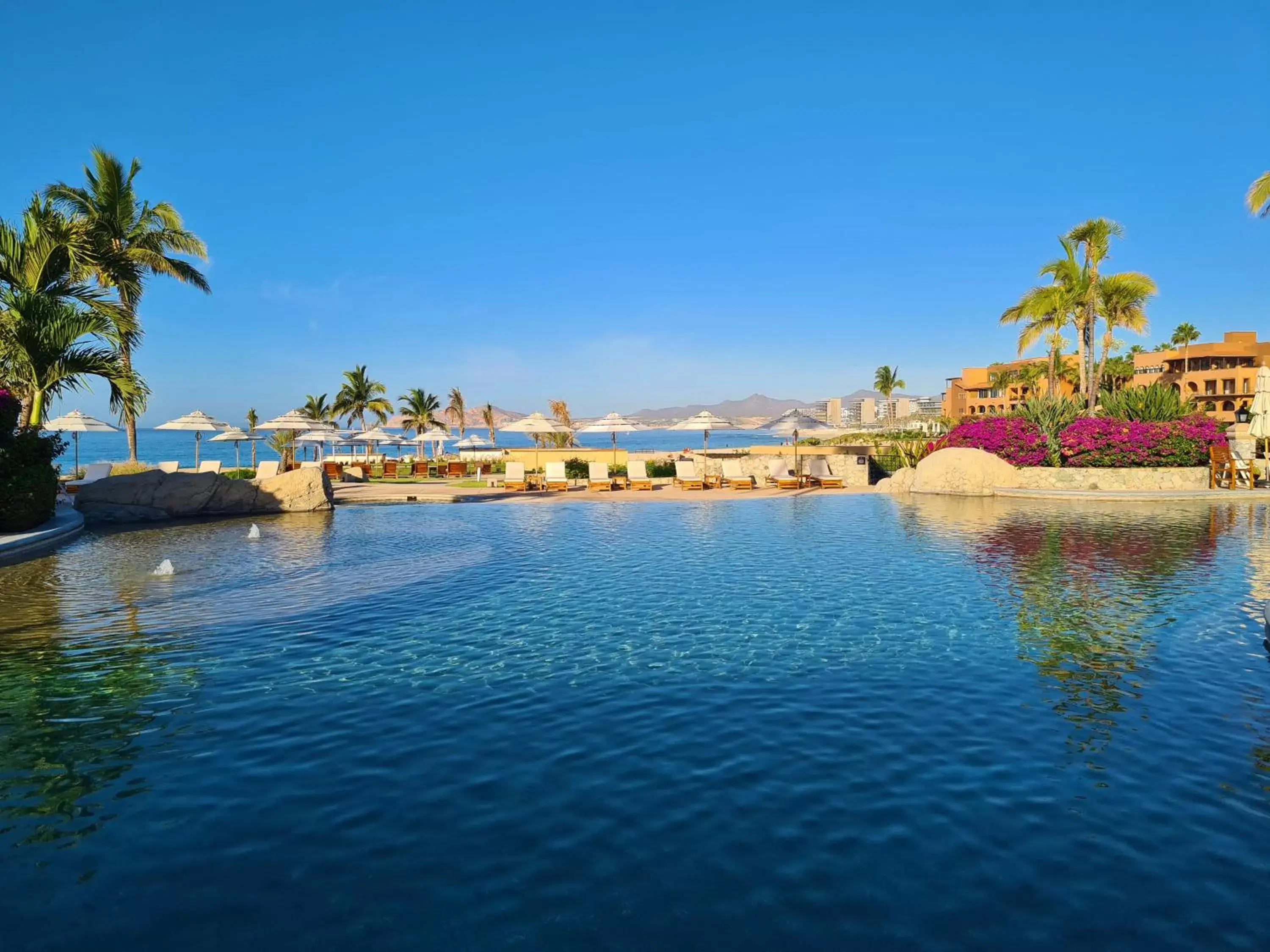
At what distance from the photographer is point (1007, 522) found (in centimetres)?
1819

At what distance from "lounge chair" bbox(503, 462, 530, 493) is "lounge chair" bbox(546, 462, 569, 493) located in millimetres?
878

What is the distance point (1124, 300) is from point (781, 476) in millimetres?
19941

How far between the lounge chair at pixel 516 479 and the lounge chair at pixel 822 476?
10523 mm

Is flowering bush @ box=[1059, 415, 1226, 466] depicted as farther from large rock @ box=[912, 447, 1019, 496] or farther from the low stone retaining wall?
large rock @ box=[912, 447, 1019, 496]

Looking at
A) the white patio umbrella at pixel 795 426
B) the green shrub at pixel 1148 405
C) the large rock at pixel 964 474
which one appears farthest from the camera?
the white patio umbrella at pixel 795 426

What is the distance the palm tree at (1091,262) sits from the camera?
33781mm

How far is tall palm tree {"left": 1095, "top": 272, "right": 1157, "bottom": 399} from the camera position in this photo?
117 ft

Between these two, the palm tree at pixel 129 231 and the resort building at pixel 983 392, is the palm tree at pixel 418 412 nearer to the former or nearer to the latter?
the palm tree at pixel 129 231

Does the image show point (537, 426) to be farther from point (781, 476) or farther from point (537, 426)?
Answer: point (781, 476)

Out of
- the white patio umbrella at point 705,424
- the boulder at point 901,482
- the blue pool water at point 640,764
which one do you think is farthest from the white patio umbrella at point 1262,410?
the white patio umbrella at point 705,424

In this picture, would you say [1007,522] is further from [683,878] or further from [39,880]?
[39,880]

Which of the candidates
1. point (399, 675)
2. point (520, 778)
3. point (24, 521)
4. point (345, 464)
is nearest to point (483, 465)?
point (345, 464)

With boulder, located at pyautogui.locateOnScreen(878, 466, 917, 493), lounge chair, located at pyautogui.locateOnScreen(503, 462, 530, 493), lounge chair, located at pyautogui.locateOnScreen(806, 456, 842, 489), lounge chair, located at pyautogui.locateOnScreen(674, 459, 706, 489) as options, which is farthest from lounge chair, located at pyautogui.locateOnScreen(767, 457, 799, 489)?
lounge chair, located at pyautogui.locateOnScreen(503, 462, 530, 493)

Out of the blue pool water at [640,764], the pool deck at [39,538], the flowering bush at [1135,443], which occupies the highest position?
the flowering bush at [1135,443]
